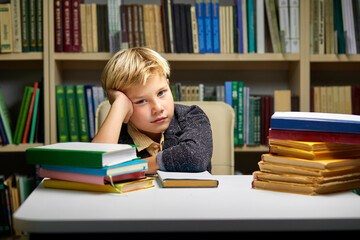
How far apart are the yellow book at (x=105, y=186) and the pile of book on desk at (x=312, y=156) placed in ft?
0.85

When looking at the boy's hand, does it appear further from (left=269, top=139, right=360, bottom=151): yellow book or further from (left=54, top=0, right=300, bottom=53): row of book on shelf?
(left=54, top=0, right=300, bottom=53): row of book on shelf

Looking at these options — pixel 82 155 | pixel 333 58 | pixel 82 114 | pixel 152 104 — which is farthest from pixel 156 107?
pixel 333 58

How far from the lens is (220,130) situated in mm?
1559

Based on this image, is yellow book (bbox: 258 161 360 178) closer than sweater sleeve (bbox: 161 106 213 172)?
Yes

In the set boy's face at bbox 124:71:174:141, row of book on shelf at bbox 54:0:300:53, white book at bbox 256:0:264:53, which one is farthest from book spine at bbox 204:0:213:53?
boy's face at bbox 124:71:174:141

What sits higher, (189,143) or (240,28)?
(240,28)

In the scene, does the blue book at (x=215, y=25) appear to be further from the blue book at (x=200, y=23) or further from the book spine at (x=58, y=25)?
the book spine at (x=58, y=25)

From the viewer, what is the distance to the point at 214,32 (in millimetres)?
2100

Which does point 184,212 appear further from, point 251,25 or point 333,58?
point 333,58

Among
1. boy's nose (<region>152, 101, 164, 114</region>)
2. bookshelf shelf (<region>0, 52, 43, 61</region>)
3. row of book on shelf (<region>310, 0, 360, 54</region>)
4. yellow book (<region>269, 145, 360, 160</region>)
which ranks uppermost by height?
row of book on shelf (<region>310, 0, 360, 54</region>)

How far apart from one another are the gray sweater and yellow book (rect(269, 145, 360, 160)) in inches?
10.3

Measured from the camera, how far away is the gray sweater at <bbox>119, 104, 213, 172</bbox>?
112cm

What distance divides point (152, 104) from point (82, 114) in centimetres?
96

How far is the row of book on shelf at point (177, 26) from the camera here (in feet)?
6.79
